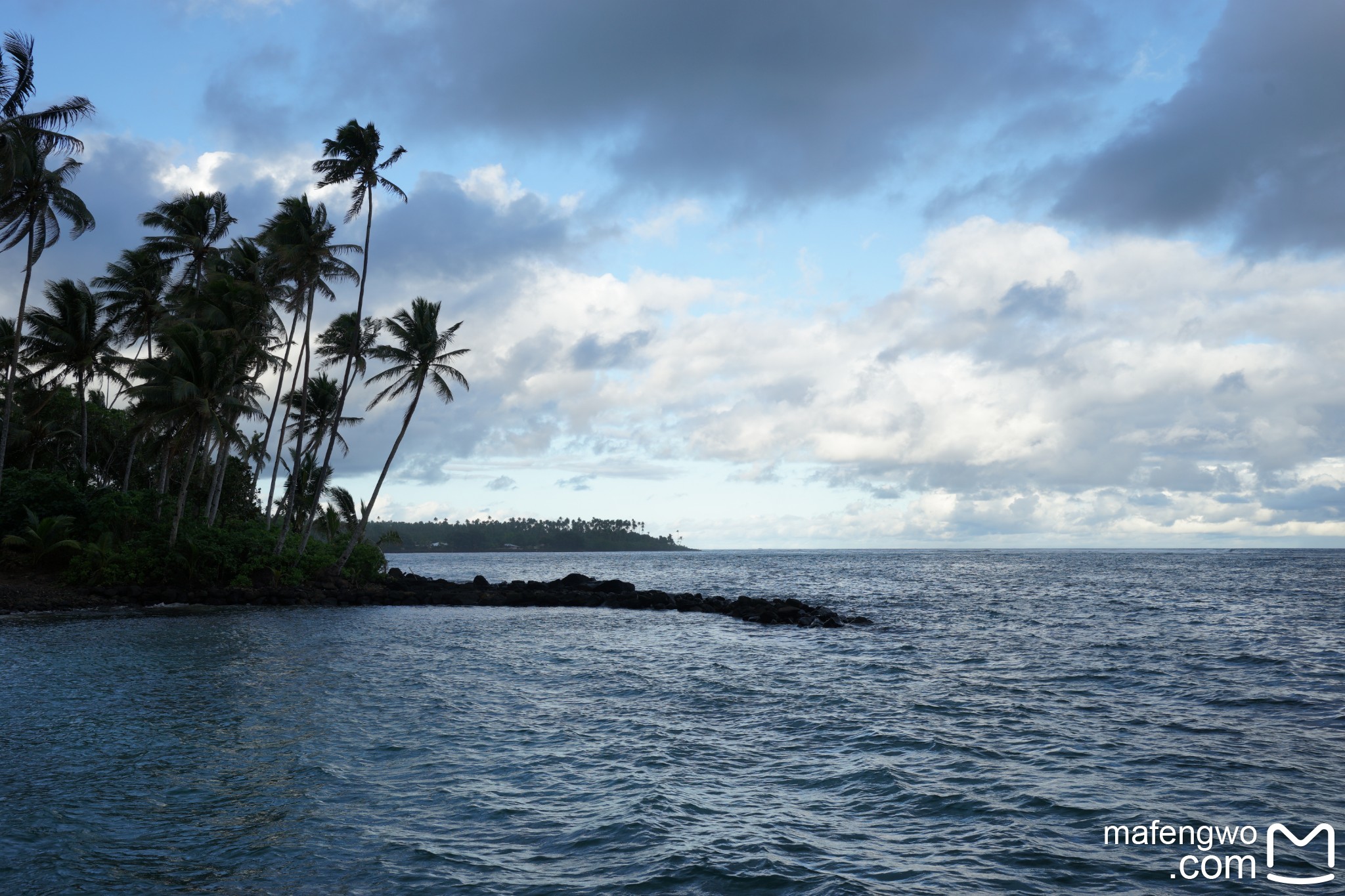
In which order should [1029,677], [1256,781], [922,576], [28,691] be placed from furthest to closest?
1. [922,576]
2. [1029,677]
3. [28,691]
4. [1256,781]

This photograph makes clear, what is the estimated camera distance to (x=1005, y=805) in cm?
944

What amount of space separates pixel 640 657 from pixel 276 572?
22.8 metres

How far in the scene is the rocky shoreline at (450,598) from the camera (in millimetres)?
31188

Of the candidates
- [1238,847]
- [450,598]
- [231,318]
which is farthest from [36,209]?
[1238,847]

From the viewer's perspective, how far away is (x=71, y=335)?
36.7m

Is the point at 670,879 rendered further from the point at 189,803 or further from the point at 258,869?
the point at 189,803

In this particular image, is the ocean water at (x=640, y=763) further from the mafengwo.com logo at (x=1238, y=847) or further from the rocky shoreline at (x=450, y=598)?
the rocky shoreline at (x=450, y=598)

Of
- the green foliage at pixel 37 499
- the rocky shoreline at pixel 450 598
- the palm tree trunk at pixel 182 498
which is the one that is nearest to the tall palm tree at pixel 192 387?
the palm tree trunk at pixel 182 498

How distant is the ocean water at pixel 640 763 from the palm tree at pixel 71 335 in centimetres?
1782

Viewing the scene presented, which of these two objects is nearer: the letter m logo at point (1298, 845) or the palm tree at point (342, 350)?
the letter m logo at point (1298, 845)

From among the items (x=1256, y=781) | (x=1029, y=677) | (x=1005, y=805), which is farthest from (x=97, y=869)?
(x=1029, y=677)

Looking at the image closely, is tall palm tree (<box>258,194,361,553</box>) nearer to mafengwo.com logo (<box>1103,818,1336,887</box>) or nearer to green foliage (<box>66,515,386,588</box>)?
green foliage (<box>66,515,386,588</box>)

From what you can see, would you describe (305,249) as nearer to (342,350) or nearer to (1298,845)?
(342,350)

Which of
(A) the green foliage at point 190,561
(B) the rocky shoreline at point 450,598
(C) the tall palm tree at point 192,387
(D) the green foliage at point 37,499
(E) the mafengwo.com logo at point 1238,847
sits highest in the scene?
(C) the tall palm tree at point 192,387
